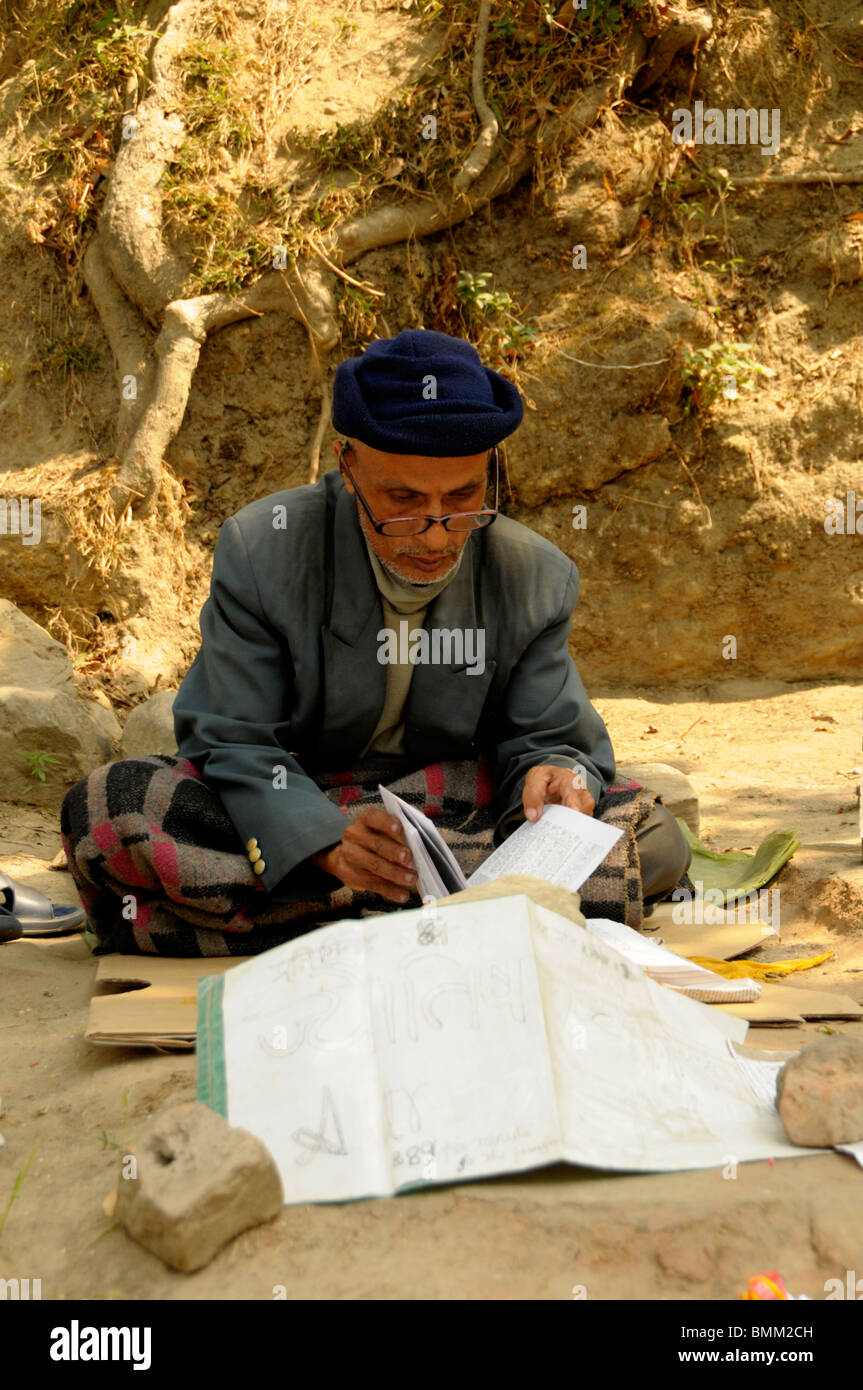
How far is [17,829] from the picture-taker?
4516 millimetres

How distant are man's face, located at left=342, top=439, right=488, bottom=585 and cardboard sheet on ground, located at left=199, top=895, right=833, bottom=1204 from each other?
126 cm

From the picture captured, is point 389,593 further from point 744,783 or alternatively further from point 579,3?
point 579,3

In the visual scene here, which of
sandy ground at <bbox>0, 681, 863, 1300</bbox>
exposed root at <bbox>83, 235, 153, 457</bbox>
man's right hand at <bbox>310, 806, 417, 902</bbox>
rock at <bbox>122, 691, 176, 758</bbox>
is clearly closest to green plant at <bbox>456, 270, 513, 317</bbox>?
exposed root at <bbox>83, 235, 153, 457</bbox>

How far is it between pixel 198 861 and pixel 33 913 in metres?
0.82

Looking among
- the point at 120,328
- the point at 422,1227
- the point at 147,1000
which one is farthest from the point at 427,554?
the point at 120,328

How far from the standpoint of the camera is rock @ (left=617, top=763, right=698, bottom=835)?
4293 mm

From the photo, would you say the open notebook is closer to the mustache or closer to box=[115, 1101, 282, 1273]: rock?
the mustache

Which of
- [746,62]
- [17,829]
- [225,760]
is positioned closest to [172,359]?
[17,829]

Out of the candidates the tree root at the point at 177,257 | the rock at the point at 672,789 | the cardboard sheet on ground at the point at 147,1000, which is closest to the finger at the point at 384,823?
the cardboard sheet on ground at the point at 147,1000

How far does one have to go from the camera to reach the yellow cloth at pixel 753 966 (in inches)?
117

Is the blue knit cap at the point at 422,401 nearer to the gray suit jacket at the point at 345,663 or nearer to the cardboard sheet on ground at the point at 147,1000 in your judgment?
the gray suit jacket at the point at 345,663

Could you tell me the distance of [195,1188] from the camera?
58.8 inches

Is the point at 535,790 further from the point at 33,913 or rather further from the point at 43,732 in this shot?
the point at 43,732

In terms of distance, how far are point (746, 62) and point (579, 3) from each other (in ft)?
3.56
